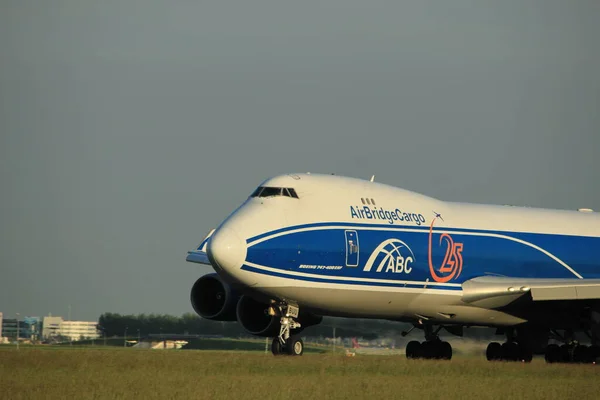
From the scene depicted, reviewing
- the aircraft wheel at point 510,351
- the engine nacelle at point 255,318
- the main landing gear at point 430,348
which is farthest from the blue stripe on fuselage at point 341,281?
the aircraft wheel at point 510,351

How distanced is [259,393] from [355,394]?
1727 mm

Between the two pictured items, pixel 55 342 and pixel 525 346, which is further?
pixel 55 342

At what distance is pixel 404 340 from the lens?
120 feet

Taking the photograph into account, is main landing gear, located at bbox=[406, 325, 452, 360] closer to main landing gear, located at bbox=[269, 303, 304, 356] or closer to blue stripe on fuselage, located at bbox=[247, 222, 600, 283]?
blue stripe on fuselage, located at bbox=[247, 222, 600, 283]

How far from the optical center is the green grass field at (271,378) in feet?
59.8

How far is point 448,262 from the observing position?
30.9 m

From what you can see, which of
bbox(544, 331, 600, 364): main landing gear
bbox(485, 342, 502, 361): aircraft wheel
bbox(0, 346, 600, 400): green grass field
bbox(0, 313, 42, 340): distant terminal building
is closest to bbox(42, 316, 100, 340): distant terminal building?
bbox(0, 313, 42, 340): distant terminal building

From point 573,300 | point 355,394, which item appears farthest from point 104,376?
point 573,300

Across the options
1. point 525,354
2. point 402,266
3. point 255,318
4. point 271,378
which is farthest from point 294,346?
point 525,354

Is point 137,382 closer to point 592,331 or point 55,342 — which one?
point 592,331

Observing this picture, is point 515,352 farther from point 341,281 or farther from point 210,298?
point 210,298

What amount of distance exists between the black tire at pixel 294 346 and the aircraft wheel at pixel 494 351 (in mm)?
9677

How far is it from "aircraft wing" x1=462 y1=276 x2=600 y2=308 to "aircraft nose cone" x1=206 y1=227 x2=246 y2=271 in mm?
7846

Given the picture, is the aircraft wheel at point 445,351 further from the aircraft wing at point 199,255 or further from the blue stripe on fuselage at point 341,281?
the aircraft wing at point 199,255
